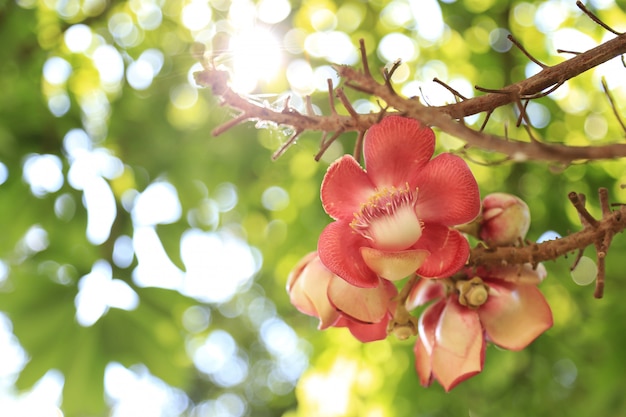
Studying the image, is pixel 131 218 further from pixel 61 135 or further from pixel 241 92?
pixel 241 92

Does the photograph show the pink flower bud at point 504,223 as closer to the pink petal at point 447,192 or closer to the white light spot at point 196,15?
the pink petal at point 447,192

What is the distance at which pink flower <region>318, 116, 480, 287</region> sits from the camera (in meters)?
0.55

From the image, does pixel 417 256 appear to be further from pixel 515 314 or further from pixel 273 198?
pixel 273 198

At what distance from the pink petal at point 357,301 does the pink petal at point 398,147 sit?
103 mm

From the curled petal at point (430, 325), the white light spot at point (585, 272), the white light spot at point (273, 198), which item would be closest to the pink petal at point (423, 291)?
the curled petal at point (430, 325)

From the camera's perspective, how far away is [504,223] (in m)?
0.61

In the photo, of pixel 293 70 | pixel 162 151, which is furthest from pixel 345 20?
pixel 162 151

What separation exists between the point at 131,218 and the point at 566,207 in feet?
3.47

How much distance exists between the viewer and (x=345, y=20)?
1.88 m

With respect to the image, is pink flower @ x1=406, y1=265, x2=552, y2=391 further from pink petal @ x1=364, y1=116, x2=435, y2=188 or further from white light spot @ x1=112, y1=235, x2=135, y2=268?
white light spot @ x1=112, y1=235, x2=135, y2=268

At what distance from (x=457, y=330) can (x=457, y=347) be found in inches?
0.7

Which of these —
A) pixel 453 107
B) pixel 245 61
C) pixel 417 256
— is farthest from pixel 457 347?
pixel 245 61

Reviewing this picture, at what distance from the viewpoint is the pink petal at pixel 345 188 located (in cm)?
57

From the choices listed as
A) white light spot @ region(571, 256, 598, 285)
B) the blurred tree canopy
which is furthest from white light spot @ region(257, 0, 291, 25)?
white light spot @ region(571, 256, 598, 285)
